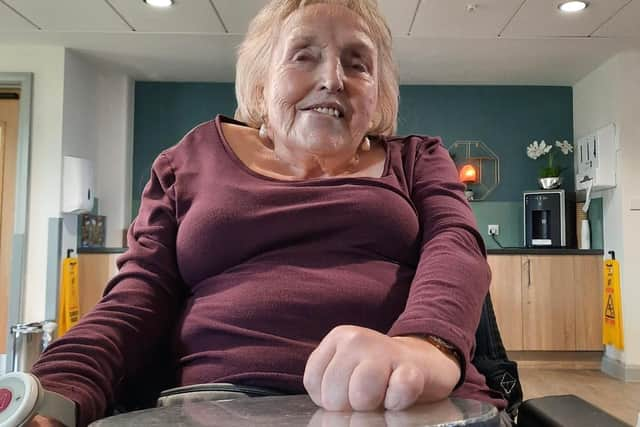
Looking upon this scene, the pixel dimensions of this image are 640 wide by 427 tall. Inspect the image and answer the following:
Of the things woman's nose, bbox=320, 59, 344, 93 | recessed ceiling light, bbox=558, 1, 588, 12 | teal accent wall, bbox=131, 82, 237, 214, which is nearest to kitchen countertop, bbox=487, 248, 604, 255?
recessed ceiling light, bbox=558, 1, 588, 12

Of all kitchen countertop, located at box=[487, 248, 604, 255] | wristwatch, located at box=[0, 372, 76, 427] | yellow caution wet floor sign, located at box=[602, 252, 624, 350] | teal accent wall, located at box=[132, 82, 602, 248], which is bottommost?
yellow caution wet floor sign, located at box=[602, 252, 624, 350]

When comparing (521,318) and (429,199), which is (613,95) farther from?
(429,199)

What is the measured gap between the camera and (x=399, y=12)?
3.06 m

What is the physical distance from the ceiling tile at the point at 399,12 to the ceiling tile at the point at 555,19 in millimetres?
582

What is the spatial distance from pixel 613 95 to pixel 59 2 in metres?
3.49

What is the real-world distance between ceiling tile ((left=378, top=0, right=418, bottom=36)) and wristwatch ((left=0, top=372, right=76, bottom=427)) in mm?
2633

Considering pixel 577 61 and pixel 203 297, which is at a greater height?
pixel 577 61

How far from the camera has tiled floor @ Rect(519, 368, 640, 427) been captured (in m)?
2.91

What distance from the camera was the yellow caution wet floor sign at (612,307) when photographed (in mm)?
3639

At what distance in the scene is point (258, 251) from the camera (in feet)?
2.32

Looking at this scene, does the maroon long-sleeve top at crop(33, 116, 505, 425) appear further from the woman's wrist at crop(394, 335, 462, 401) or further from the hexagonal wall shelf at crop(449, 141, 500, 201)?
the hexagonal wall shelf at crop(449, 141, 500, 201)

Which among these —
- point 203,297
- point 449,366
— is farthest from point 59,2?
point 449,366

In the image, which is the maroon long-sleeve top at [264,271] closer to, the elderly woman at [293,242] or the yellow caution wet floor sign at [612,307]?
the elderly woman at [293,242]

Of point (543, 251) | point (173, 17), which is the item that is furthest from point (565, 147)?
point (173, 17)
